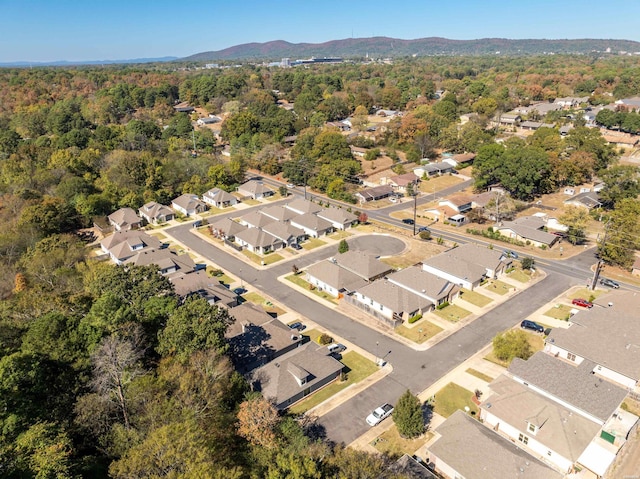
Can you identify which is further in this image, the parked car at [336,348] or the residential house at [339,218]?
the residential house at [339,218]

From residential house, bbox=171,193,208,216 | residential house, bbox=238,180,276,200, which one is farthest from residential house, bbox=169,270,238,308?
residential house, bbox=238,180,276,200

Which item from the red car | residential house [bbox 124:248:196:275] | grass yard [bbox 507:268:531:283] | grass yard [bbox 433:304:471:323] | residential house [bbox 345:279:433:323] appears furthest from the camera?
residential house [bbox 124:248:196:275]

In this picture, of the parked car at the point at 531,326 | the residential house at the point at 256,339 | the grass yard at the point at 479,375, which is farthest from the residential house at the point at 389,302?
the residential house at the point at 256,339

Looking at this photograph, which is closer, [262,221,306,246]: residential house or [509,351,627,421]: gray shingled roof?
[509,351,627,421]: gray shingled roof

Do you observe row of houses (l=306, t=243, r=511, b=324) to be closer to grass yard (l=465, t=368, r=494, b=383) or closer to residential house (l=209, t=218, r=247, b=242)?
grass yard (l=465, t=368, r=494, b=383)

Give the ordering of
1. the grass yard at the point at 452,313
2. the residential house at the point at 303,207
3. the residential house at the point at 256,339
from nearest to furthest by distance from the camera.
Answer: the residential house at the point at 256,339 < the grass yard at the point at 452,313 < the residential house at the point at 303,207

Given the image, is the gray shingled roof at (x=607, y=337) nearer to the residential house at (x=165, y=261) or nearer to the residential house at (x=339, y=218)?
the residential house at (x=339, y=218)

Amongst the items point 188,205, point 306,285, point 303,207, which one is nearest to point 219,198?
point 188,205
